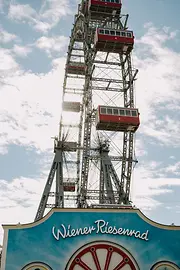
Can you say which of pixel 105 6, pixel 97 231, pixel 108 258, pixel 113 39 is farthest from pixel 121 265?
pixel 105 6

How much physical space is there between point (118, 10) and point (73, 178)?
2620cm

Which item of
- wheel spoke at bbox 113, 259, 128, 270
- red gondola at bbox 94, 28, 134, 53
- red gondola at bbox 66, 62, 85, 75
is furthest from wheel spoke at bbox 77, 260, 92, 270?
red gondola at bbox 66, 62, 85, 75

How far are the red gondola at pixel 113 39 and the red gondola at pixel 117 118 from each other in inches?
320

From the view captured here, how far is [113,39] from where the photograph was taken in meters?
36.4

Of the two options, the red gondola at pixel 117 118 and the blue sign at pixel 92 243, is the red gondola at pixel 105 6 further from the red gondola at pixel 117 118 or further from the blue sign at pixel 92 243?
the blue sign at pixel 92 243

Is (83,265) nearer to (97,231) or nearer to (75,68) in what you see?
(97,231)

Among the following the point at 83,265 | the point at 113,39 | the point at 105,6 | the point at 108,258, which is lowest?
the point at 83,265

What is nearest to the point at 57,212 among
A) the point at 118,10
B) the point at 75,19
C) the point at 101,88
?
the point at 101,88

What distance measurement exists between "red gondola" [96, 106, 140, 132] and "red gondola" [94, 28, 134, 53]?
320 inches

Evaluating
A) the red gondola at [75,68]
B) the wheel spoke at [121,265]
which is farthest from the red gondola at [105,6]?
the wheel spoke at [121,265]

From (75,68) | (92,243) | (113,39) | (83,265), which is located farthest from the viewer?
(75,68)

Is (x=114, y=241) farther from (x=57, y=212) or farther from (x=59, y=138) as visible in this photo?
(x=59, y=138)

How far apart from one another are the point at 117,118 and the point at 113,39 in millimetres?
9866

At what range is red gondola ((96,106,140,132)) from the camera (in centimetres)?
3362
